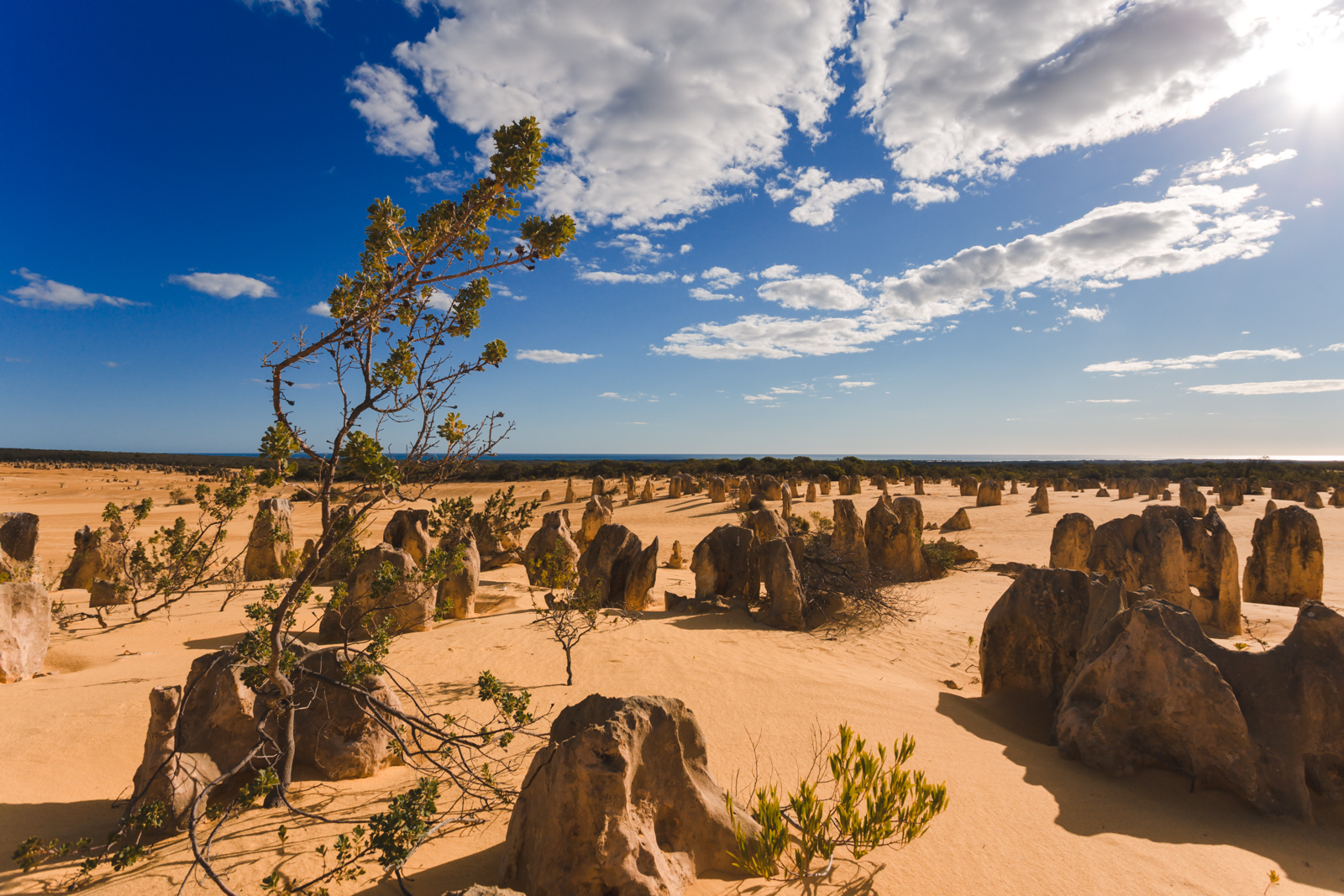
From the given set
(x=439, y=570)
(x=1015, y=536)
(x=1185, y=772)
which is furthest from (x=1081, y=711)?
(x=1015, y=536)

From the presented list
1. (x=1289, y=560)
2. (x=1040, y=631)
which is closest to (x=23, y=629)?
(x=1040, y=631)

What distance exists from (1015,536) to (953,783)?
1866 centimetres

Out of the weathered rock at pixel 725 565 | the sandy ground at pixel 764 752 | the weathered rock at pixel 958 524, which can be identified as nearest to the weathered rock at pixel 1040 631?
the sandy ground at pixel 764 752

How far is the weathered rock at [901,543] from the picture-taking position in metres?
14.7

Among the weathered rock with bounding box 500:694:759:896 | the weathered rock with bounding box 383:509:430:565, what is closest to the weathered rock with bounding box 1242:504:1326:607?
the weathered rock with bounding box 500:694:759:896

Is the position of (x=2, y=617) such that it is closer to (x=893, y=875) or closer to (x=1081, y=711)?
(x=893, y=875)

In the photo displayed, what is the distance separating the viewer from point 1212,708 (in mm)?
4434

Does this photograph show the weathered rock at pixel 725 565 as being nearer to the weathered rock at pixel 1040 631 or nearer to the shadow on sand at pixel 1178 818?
the weathered rock at pixel 1040 631

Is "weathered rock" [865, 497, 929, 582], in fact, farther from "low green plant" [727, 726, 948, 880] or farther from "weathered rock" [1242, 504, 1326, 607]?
"low green plant" [727, 726, 948, 880]

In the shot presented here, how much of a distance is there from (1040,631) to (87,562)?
17.7 metres

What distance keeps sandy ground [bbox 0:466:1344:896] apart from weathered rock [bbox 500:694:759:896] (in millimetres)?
308

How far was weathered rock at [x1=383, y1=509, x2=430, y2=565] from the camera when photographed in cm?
1185

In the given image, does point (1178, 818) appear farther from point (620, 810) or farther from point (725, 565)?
point (725, 565)

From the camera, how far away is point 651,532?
2252 centimetres
